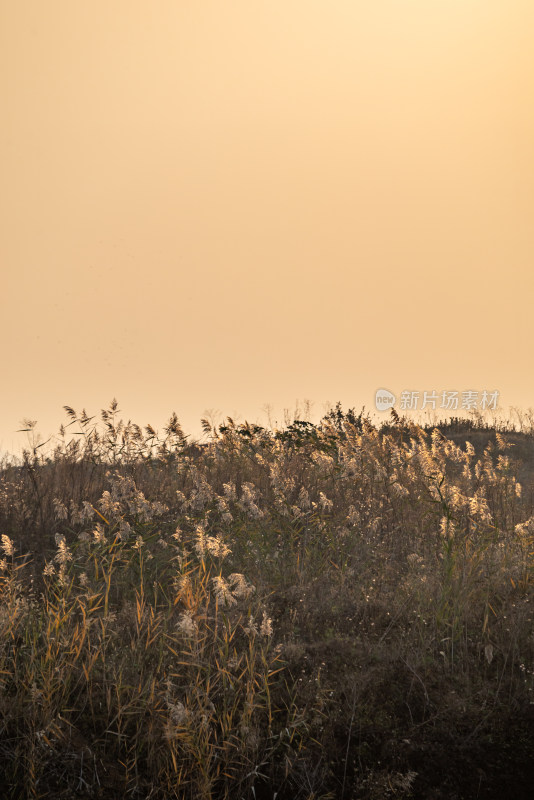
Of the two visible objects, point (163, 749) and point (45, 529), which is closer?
point (163, 749)

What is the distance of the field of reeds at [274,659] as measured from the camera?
3.40 m

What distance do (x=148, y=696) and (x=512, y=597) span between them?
9.15 feet

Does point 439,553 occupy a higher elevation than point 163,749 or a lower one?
higher

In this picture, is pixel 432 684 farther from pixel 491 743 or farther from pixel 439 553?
pixel 439 553

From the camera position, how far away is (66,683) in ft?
11.8

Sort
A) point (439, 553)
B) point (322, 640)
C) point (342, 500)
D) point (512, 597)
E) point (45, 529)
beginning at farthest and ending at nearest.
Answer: point (342, 500)
point (45, 529)
point (439, 553)
point (512, 597)
point (322, 640)

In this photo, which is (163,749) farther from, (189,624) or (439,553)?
(439,553)

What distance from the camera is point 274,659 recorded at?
Result: 3697 mm

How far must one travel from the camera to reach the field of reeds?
340 centimetres

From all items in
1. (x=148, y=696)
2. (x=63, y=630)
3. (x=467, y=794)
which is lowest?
(x=467, y=794)

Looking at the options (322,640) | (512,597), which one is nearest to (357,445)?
(512,597)

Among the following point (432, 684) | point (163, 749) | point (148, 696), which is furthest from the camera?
point (432, 684)

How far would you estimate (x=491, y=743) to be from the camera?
12.3 ft

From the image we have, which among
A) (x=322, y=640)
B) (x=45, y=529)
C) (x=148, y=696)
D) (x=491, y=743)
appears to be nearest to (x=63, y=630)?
(x=148, y=696)
